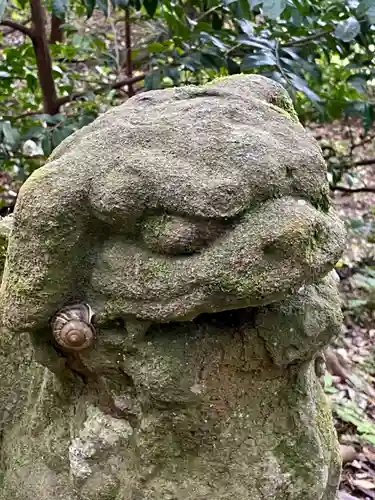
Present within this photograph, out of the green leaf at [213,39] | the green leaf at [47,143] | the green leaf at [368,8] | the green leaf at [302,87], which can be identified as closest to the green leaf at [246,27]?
the green leaf at [213,39]

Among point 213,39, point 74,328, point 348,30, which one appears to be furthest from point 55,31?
point 74,328

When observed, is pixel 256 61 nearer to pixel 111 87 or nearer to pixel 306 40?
pixel 306 40

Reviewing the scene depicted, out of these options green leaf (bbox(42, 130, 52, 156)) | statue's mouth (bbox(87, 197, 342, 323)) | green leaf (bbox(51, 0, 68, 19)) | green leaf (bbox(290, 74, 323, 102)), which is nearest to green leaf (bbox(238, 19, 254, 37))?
green leaf (bbox(290, 74, 323, 102))

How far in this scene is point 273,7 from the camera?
123 centimetres

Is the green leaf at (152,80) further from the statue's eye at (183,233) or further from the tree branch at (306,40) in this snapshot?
the statue's eye at (183,233)

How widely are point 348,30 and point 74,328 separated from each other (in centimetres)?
107

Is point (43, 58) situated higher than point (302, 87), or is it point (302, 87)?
point (302, 87)

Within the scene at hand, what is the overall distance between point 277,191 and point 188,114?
142 millimetres

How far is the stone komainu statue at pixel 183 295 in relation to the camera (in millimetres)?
674

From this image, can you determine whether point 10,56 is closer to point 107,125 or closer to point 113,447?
point 107,125

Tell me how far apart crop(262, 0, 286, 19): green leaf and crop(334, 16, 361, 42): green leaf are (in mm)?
295

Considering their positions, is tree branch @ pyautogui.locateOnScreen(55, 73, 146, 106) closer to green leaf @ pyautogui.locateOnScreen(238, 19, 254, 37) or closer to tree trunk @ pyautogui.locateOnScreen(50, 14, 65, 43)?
green leaf @ pyautogui.locateOnScreen(238, 19, 254, 37)

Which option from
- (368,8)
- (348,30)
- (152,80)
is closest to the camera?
(368,8)

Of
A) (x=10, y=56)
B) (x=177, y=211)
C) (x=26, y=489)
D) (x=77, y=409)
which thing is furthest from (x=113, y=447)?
(x=10, y=56)
